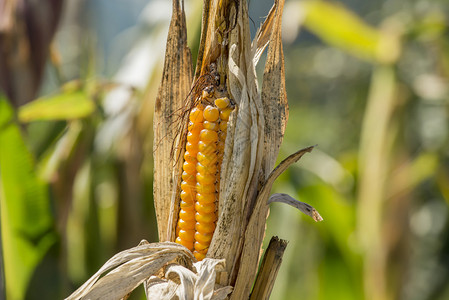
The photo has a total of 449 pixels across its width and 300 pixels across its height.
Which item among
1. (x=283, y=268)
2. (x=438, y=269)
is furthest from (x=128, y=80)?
(x=438, y=269)

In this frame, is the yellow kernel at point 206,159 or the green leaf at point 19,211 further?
the green leaf at point 19,211

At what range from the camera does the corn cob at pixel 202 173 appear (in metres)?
0.39

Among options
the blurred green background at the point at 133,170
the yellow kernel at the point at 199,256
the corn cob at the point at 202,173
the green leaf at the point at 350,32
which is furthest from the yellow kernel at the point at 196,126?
the green leaf at the point at 350,32

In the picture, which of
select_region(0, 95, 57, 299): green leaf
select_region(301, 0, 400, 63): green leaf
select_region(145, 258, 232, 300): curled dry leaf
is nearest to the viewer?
select_region(145, 258, 232, 300): curled dry leaf

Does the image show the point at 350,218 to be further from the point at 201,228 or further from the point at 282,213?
the point at 201,228

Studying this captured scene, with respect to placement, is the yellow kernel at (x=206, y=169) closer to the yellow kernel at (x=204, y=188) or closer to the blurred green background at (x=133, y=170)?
the yellow kernel at (x=204, y=188)

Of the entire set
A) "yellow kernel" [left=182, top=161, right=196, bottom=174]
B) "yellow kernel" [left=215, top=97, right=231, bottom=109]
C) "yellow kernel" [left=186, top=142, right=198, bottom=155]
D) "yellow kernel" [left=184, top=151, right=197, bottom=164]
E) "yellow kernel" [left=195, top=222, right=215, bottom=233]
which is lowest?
"yellow kernel" [left=195, top=222, right=215, bottom=233]

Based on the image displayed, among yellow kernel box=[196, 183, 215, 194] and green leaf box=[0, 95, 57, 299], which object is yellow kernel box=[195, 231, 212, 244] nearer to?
yellow kernel box=[196, 183, 215, 194]

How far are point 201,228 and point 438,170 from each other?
4.53 ft

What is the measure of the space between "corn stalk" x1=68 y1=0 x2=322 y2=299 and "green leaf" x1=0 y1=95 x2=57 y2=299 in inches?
17.7

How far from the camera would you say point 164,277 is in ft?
1.31

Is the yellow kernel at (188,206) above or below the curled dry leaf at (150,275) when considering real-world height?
above

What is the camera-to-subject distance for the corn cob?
39cm

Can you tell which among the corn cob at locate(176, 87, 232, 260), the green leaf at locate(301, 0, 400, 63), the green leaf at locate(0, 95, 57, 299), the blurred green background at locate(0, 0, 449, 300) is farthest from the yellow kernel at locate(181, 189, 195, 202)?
the green leaf at locate(301, 0, 400, 63)
